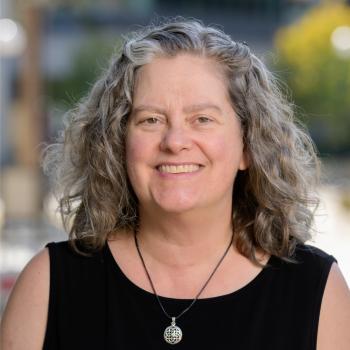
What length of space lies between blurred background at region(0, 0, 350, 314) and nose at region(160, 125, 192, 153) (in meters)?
0.56

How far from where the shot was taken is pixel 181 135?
2195mm

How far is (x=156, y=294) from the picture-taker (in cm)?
237

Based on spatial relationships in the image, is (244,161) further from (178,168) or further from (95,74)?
(95,74)

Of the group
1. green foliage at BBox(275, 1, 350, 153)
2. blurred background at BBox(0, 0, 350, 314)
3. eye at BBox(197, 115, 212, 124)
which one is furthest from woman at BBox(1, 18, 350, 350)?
green foliage at BBox(275, 1, 350, 153)

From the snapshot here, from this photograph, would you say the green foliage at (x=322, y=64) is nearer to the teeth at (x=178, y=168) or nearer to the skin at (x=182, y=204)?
the skin at (x=182, y=204)

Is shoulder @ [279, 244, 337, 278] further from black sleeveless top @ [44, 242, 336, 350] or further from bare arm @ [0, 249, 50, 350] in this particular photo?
bare arm @ [0, 249, 50, 350]

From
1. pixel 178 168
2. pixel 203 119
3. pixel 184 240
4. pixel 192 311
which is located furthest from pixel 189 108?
pixel 192 311

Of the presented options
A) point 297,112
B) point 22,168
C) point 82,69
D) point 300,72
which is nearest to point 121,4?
point 82,69

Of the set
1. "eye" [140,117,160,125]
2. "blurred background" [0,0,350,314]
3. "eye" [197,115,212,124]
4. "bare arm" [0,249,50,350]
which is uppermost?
"blurred background" [0,0,350,314]

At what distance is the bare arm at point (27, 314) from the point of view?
229 centimetres

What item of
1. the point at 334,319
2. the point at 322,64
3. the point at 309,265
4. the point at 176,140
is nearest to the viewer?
the point at 176,140

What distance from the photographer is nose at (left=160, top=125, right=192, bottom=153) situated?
2.18m

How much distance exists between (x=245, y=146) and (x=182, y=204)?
306 mm

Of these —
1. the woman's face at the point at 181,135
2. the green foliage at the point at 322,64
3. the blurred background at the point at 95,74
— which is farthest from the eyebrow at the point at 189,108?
the green foliage at the point at 322,64
